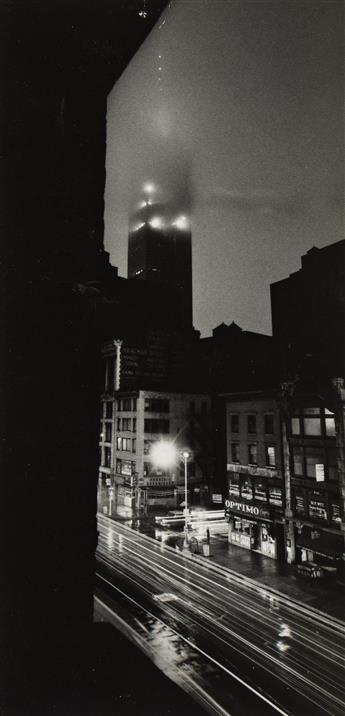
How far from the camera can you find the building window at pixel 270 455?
36.7m

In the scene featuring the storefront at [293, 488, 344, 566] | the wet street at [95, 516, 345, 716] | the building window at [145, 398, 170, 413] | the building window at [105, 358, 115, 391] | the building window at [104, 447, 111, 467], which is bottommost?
the wet street at [95, 516, 345, 716]

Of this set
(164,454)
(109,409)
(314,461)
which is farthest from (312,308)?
(109,409)

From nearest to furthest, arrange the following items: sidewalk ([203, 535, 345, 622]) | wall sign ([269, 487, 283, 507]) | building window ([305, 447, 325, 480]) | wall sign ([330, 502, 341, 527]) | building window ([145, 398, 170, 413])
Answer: sidewalk ([203, 535, 345, 622]), wall sign ([330, 502, 341, 527]), building window ([305, 447, 325, 480]), wall sign ([269, 487, 283, 507]), building window ([145, 398, 170, 413])

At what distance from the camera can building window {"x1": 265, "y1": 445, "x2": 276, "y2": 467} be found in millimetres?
36719

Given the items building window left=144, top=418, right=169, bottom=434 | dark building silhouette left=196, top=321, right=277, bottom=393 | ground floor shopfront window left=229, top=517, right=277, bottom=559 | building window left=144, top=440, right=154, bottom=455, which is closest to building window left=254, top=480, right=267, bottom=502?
ground floor shopfront window left=229, top=517, right=277, bottom=559

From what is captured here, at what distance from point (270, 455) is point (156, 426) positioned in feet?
74.8

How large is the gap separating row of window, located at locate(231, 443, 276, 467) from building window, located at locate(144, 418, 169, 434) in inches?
689

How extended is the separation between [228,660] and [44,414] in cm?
1870

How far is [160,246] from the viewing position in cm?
12538

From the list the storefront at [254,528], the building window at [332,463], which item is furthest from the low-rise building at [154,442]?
the building window at [332,463]

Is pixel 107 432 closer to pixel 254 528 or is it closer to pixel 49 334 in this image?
pixel 254 528

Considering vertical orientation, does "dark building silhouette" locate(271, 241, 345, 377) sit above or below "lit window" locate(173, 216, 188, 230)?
below

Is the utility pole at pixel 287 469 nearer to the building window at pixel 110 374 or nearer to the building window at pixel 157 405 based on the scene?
the building window at pixel 157 405

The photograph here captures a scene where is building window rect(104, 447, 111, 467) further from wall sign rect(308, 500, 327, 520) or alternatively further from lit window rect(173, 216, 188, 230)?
lit window rect(173, 216, 188, 230)
